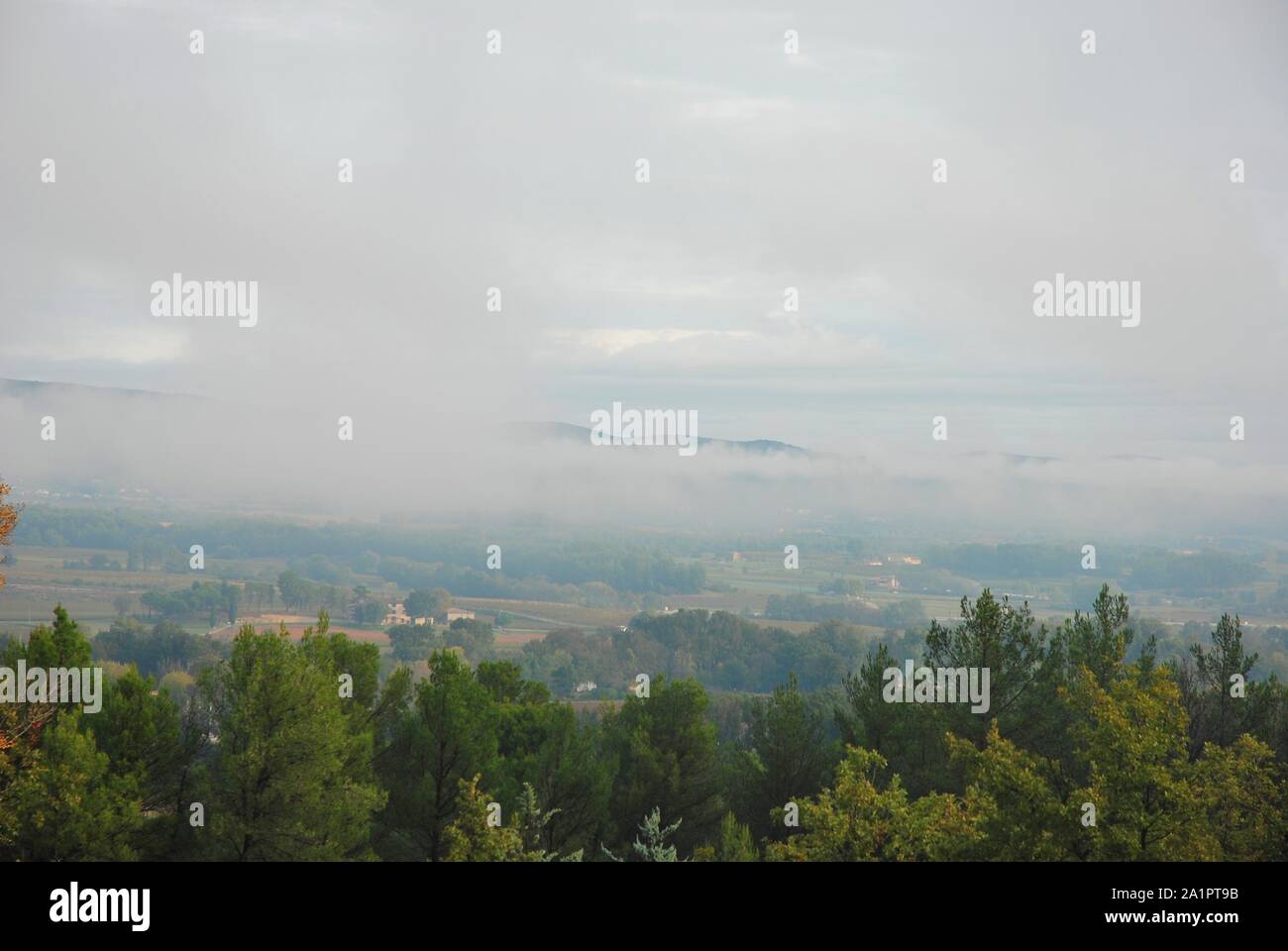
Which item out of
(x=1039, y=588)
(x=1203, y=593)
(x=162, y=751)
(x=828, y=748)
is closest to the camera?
(x=162, y=751)

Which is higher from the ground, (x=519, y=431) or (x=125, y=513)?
(x=519, y=431)

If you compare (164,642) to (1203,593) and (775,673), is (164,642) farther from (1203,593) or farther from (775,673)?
(1203,593)

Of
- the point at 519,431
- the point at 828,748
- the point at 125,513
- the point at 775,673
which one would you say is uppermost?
the point at 519,431

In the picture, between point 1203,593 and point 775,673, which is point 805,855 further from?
point 1203,593

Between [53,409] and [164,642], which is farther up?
[53,409]

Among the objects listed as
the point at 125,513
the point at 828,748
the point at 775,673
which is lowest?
the point at 775,673

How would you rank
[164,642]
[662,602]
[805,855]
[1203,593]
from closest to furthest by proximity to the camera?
[805,855]
[164,642]
[1203,593]
[662,602]

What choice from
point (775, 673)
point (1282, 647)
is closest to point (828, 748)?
point (1282, 647)

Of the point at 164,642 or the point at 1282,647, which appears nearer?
the point at 1282,647

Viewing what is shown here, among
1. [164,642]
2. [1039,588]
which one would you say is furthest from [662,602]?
[164,642]
